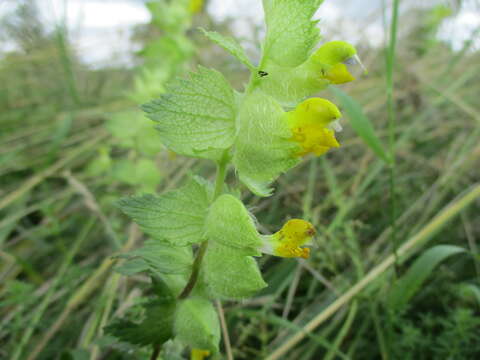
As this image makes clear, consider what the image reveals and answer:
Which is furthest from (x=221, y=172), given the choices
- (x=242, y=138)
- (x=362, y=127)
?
(x=362, y=127)

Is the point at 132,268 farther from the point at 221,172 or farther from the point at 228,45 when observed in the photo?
the point at 228,45

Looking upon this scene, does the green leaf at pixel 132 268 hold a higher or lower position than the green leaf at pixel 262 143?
lower

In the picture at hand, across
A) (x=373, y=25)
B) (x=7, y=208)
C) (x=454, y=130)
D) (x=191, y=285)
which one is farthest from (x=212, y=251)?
(x=373, y=25)

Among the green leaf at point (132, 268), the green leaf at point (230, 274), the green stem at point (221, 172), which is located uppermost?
the green stem at point (221, 172)

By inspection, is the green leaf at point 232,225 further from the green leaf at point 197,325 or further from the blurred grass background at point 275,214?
the blurred grass background at point 275,214

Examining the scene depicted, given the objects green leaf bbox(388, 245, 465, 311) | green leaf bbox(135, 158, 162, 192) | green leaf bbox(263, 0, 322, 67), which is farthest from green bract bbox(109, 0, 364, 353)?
green leaf bbox(135, 158, 162, 192)

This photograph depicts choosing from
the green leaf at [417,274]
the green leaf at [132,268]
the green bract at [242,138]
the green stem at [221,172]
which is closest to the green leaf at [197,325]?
the green bract at [242,138]
